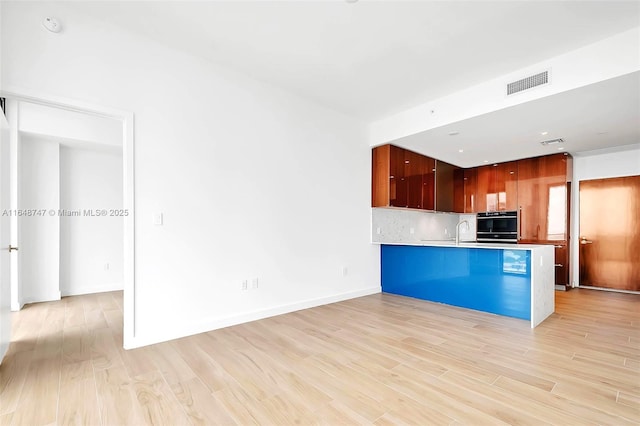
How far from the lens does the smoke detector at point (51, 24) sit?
2.48 metres

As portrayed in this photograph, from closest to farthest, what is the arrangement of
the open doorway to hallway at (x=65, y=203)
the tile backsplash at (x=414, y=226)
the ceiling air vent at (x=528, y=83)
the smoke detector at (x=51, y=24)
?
the smoke detector at (x=51, y=24) → the ceiling air vent at (x=528, y=83) → the open doorway to hallway at (x=65, y=203) → the tile backsplash at (x=414, y=226)

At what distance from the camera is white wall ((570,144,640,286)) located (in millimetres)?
5434

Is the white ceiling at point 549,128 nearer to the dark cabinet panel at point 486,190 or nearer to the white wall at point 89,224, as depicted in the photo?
the dark cabinet panel at point 486,190

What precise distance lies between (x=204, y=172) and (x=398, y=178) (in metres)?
3.25

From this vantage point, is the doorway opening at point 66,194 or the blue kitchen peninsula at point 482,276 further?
the doorway opening at point 66,194

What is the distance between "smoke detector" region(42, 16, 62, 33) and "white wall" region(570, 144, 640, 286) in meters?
8.06

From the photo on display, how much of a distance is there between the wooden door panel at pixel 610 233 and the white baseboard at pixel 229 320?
4.81 metres

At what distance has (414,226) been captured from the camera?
6.18 metres

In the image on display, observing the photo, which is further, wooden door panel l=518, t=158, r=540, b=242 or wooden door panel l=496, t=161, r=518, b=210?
wooden door panel l=496, t=161, r=518, b=210

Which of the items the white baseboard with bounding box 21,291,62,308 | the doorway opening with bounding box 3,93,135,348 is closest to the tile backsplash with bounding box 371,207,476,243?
the doorway opening with bounding box 3,93,135,348

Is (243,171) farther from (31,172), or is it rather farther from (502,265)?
(31,172)

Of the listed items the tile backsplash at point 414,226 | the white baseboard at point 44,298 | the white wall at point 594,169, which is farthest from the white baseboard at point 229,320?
the white wall at point 594,169

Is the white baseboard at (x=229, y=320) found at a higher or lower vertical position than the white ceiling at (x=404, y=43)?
lower

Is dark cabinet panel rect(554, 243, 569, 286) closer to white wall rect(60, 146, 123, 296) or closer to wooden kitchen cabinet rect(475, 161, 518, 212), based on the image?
wooden kitchen cabinet rect(475, 161, 518, 212)
